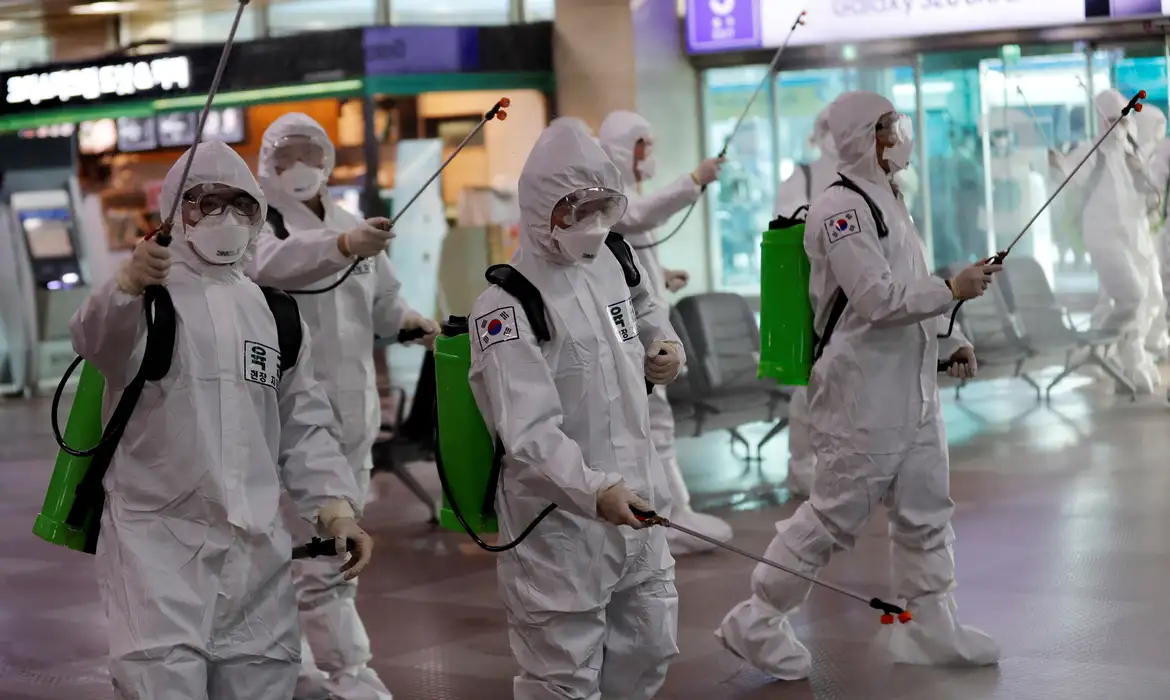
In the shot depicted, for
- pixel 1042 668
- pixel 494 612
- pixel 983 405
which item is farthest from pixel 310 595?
pixel 983 405

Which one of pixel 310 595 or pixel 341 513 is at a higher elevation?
pixel 341 513

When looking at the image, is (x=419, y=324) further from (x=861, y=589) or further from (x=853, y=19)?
(x=853, y=19)

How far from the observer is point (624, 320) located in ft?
13.1

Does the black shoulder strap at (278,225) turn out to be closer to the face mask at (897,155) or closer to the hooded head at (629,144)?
the face mask at (897,155)

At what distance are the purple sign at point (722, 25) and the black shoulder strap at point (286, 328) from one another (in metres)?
10.5

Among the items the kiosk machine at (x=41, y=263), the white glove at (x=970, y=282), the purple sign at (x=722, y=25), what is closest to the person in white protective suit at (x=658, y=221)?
the white glove at (x=970, y=282)

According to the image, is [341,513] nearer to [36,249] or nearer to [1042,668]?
[1042,668]

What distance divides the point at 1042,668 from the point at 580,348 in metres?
2.44

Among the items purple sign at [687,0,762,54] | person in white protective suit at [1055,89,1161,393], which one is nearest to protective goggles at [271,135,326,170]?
person in white protective suit at [1055,89,1161,393]

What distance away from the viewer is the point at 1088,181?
12383 millimetres

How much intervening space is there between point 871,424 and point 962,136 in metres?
9.19

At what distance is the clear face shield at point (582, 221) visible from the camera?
391 centimetres

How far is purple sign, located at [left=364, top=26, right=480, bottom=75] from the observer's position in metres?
15.3

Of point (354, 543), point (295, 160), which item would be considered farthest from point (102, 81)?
Result: point (354, 543)
